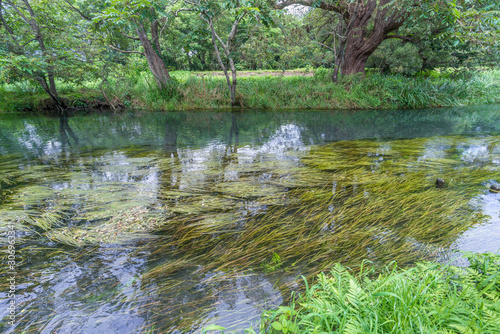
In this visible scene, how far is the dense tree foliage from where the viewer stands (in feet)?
22.3

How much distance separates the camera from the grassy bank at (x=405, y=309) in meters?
1.07

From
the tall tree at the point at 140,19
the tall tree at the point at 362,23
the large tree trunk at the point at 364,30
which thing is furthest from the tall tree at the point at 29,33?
the large tree trunk at the point at 364,30

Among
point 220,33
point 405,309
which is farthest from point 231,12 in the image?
point 405,309

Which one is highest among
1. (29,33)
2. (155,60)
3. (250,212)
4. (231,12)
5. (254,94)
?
(231,12)

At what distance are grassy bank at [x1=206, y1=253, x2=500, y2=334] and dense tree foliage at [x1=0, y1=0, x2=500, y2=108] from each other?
6930 mm

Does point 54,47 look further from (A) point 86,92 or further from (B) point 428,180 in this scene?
(B) point 428,180

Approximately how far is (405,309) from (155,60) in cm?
1103

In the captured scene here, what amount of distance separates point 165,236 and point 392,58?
13.3 metres

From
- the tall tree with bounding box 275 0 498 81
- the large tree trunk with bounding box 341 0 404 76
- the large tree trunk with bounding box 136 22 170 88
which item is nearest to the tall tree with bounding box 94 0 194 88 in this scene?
the large tree trunk with bounding box 136 22 170 88

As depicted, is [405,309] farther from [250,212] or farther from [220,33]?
[220,33]

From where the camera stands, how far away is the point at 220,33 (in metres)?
9.84

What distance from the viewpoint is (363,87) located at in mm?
10609

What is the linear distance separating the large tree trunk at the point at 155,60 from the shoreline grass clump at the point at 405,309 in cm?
1059

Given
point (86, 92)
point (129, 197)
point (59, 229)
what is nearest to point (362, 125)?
point (129, 197)
